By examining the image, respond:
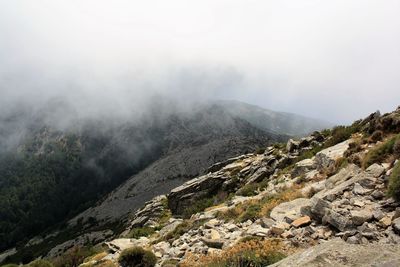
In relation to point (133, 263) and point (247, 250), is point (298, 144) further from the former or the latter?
point (247, 250)

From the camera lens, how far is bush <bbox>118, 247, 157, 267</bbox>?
19.0m

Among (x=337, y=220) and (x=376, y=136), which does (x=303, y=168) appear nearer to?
(x=376, y=136)

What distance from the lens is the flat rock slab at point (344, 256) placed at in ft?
23.5

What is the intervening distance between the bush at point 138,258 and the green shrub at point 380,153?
11051mm

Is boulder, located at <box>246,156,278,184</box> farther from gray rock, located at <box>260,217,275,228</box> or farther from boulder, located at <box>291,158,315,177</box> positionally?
gray rock, located at <box>260,217,275,228</box>

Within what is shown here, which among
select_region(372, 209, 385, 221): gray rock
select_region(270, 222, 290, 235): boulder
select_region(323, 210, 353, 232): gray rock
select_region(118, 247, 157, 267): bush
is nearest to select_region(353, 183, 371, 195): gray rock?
select_region(323, 210, 353, 232): gray rock

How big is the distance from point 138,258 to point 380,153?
42.0 ft

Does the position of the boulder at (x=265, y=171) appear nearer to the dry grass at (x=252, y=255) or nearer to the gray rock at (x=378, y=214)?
the dry grass at (x=252, y=255)

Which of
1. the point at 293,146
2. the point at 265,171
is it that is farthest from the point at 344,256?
the point at 293,146

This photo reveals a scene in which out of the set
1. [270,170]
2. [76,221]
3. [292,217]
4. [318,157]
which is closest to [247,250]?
[292,217]

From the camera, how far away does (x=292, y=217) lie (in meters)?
14.8

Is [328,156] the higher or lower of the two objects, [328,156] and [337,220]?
the lower

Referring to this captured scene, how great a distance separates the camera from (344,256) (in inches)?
297

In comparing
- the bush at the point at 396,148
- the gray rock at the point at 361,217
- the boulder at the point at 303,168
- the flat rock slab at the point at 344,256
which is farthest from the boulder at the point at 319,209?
the boulder at the point at 303,168
